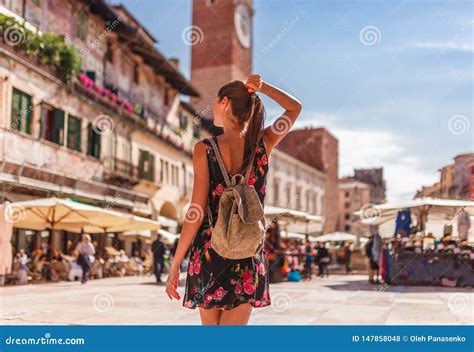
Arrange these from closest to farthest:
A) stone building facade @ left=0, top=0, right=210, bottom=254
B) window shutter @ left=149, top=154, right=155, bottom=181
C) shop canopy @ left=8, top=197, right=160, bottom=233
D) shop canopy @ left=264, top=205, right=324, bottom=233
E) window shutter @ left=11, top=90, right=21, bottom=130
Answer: shop canopy @ left=8, top=197, right=160, bottom=233
shop canopy @ left=264, top=205, right=324, bottom=233
window shutter @ left=11, top=90, right=21, bottom=130
stone building facade @ left=0, top=0, right=210, bottom=254
window shutter @ left=149, top=154, right=155, bottom=181

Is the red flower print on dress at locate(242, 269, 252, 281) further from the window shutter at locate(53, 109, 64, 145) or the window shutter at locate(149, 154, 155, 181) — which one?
Answer: the window shutter at locate(149, 154, 155, 181)

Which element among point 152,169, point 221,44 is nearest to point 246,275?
point 152,169

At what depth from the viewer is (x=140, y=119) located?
2953 cm

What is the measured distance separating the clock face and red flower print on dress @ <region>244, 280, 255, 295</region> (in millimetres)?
46894

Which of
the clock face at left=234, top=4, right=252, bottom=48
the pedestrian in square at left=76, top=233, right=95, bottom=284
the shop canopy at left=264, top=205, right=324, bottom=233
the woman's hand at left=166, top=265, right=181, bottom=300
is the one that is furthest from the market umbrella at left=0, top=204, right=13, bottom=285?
the clock face at left=234, top=4, right=252, bottom=48

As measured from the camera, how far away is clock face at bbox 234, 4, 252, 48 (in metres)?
48.4

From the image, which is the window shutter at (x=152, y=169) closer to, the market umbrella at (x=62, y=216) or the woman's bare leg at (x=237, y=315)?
the market umbrella at (x=62, y=216)

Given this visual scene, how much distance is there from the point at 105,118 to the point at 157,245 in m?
10.0

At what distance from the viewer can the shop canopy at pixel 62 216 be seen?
16.1 meters

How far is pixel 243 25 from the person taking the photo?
49656 millimetres

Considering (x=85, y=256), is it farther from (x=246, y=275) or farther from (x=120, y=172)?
(x=246, y=275)
